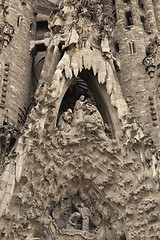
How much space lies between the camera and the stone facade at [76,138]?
8.95 meters

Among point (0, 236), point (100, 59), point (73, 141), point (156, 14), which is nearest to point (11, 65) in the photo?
point (100, 59)

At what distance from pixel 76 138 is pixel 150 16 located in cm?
697

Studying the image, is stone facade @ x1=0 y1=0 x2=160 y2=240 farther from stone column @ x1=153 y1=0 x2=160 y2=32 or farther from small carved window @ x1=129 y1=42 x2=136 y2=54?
stone column @ x1=153 y1=0 x2=160 y2=32

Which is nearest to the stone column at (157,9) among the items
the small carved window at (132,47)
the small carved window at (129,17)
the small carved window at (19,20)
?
the small carved window at (129,17)

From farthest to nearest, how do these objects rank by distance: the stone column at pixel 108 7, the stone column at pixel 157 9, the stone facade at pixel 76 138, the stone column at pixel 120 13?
the stone column at pixel 108 7 < the stone column at pixel 157 9 < the stone column at pixel 120 13 < the stone facade at pixel 76 138

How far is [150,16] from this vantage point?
15.2 metres

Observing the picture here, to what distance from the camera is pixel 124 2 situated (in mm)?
15914

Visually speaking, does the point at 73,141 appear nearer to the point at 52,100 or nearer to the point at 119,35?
the point at 52,100

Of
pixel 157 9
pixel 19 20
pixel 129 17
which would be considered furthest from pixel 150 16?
pixel 19 20

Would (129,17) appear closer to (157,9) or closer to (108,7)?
(108,7)

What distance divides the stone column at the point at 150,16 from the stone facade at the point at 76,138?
1.75m

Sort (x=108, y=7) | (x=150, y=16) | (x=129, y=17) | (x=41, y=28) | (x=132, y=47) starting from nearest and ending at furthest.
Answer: (x=132, y=47)
(x=150, y=16)
(x=41, y=28)
(x=129, y=17)
(x=108, y=7)

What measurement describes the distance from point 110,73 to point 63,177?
310 centimetres

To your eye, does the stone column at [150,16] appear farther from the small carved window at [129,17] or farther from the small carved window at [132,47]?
the small carved window at [132,47]
